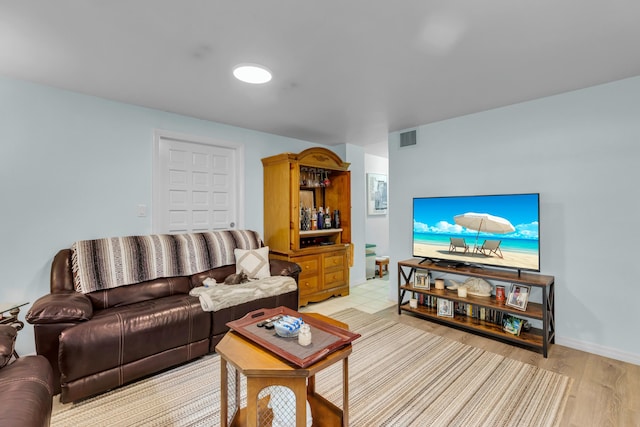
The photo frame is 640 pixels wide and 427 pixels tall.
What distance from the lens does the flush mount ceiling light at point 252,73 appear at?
2.17 m

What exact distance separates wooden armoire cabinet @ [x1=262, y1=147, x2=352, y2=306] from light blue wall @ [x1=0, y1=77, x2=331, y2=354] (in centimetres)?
142

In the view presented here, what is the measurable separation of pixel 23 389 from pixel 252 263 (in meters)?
2.00

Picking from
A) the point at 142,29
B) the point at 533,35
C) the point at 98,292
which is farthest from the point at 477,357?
the point at 142,29

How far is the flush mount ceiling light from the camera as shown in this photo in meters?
2.17

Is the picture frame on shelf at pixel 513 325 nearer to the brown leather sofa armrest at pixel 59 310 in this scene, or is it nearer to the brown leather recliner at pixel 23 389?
the brown leather recliner at pixel 23 389

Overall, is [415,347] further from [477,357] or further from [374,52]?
[374,52]

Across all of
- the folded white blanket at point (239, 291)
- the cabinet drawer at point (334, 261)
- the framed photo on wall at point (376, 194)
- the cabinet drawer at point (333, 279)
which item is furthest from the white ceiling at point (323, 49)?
Result: the framed photo on wall at point (376, 194)

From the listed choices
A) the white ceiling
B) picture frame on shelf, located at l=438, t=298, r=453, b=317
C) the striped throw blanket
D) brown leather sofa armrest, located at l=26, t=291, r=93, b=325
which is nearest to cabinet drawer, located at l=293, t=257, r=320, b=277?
the striped throw blanket

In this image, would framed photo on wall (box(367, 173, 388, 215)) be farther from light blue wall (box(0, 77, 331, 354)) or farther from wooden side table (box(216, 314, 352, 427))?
wooden side table (box(216, 314, 352, 427))

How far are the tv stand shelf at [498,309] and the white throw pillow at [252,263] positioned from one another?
161cm

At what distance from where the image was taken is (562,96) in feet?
8.98

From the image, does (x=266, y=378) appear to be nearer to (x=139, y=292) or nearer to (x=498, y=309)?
(x=139, y=292)

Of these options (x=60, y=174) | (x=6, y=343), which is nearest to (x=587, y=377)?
(x=6, y=343)

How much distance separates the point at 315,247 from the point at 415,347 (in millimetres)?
1762
